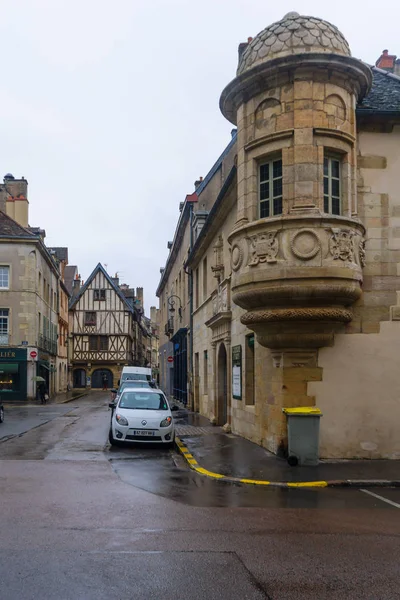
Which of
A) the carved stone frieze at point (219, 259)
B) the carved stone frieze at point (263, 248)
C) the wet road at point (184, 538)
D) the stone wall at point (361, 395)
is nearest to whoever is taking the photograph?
the wet road at point (184, 538)

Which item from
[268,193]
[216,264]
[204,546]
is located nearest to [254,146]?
[268,193]

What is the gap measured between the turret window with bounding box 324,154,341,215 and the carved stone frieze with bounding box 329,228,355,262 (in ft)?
2.01

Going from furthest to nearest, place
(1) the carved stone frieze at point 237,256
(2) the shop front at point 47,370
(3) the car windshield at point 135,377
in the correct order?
1. (2) the shop front at point 47,370
2. (3) the car windshield at point 135,377
3. (1) the carved stone frieze at point 237,256

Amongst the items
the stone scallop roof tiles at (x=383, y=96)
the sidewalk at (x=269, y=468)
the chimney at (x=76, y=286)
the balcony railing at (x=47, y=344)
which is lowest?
the sidewalk at (x=269, y=468)

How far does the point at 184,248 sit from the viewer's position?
32500mm

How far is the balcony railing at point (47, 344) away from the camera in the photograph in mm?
38800

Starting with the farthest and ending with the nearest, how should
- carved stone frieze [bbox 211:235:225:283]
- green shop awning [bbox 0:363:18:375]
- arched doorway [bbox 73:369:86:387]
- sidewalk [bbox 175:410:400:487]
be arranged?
arched doorway [bbox 73:369:86:387], green shop awning [bbox 0:363:18:375], carved stone frieze [bbox 211:235:225:283], sidewalk [bbox 175:410:400:487]

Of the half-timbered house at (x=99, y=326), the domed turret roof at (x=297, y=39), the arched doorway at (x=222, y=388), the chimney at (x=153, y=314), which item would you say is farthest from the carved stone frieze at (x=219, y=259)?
the chimney at (x=153, y=314)

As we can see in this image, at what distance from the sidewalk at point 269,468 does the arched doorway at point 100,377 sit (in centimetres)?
4980

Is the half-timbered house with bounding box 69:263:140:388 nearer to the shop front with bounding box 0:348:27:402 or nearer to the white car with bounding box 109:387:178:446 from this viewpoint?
the shop front with bounding box 0:348:27:402

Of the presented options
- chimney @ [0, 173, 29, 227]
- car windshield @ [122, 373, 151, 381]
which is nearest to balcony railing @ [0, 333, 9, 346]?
chimney @ [0, 173, 29, 227]

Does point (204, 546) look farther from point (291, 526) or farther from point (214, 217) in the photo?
point (214, 217)

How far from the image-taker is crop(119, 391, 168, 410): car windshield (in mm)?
15312

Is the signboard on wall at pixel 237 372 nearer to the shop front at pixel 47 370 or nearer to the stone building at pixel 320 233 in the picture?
the stone building at pixel 320 233
